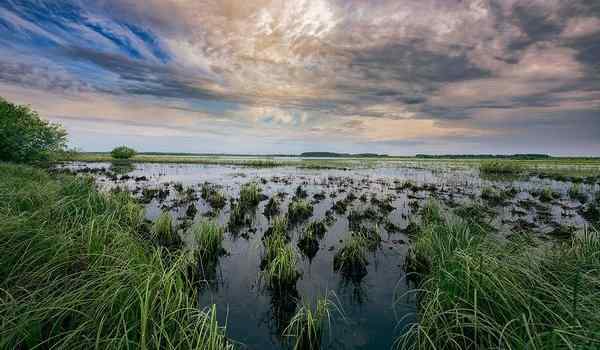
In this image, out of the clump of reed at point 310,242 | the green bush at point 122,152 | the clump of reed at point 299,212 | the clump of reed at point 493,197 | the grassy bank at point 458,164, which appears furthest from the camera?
the green bush at point 122,152

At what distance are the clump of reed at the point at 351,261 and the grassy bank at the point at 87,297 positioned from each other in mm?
4285

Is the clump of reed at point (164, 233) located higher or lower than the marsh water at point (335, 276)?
higher

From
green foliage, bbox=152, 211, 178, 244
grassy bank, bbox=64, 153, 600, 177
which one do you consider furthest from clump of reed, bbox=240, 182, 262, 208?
grassy bank, bbox=64, 153, 600, 177

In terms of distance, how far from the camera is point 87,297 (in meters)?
3.68

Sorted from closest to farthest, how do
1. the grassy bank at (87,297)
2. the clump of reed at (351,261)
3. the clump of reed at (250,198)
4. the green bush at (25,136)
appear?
the grassy bank at (87,297), the clump of reed at (351,261), the clump of reed at (250,198), the green bush at (25,136)

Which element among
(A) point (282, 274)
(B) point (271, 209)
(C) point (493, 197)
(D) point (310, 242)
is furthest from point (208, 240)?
(C) point (493, 197)

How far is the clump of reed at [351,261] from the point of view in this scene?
7641 millimetres

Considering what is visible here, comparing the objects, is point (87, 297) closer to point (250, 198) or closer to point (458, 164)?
point (250, 198)

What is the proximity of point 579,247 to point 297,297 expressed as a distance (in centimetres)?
657

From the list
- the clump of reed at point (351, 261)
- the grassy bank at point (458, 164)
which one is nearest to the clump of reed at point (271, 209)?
the clump of reed at point (351, 261)

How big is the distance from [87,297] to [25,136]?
91.6 feet

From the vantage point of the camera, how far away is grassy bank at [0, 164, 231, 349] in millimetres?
2762

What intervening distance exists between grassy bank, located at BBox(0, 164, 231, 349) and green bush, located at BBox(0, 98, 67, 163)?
22054mm

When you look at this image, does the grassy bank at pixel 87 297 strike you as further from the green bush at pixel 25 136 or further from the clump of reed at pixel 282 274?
the green bush at pixel 25 136
